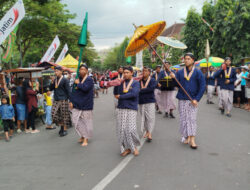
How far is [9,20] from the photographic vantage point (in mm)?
7504

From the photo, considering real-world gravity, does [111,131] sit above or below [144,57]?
below

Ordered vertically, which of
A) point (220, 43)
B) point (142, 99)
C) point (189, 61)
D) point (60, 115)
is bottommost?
point (60, 115)

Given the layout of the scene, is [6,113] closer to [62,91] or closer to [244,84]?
[62,91]

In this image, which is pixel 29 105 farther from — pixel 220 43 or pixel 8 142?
pixel 220 43

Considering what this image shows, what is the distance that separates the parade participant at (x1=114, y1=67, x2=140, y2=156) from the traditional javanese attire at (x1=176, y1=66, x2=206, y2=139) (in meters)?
1.23

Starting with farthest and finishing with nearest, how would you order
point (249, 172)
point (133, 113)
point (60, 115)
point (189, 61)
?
1. point (60, 115)
2. point (189, 61)
3. point (133, 113)
4. point (249, 172)

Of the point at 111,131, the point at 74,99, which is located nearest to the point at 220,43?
the point at 111,131

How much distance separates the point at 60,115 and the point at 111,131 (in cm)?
150

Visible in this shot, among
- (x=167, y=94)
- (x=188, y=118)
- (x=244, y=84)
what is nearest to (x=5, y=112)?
(x=188, y=118)

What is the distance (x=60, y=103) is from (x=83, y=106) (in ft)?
4.09

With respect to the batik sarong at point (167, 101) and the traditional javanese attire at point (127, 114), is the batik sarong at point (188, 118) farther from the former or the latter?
the batik sarong at point (167, 101)

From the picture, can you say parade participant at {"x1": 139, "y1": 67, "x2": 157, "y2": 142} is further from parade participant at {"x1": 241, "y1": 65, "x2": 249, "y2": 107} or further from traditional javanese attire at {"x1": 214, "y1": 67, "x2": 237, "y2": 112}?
parade participant at {"x1": 241, "y1": 65, "x2": 249, "y2": 107}

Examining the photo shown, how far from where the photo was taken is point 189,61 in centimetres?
524

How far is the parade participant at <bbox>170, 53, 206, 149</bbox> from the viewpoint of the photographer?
524 centimetres
